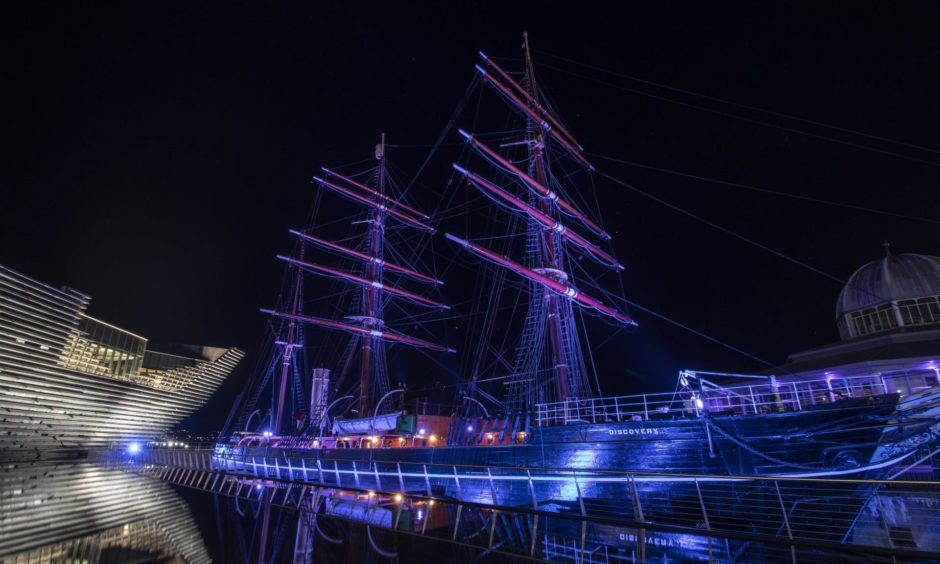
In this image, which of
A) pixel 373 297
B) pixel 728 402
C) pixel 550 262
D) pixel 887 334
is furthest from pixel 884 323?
pixel 373 297

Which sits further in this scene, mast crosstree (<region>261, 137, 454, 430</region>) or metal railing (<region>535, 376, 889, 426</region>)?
mast crosstree (<region>261, 137, 454, 430</region>)

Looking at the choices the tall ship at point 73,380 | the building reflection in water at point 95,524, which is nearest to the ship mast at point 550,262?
the building reflection in water at point 95,524

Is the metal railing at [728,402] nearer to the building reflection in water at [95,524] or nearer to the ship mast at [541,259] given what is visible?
the ship mast at [541,259]

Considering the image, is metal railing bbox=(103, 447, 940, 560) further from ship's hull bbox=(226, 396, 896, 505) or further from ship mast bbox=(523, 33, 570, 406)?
ship mast bbox=(523, 33, 570, 406)

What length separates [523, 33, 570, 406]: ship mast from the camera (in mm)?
17984

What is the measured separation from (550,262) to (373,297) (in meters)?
13.2

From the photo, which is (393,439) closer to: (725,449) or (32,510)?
(32,510)

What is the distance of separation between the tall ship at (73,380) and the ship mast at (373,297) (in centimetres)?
1591

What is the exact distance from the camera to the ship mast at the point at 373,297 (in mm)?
26297

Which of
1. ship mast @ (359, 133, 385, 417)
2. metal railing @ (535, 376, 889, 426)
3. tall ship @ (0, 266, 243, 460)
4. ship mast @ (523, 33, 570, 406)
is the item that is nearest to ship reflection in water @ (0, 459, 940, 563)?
metal railing @ (535, 376, 889, 426)

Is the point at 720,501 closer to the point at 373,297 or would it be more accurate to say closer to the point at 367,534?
the point at 367,534

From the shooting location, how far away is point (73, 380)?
2752cm

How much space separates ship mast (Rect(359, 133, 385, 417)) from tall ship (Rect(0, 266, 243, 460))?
15.9 m

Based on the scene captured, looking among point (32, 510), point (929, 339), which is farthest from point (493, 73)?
point (929, 339)
